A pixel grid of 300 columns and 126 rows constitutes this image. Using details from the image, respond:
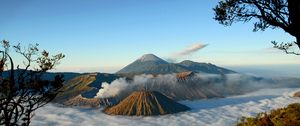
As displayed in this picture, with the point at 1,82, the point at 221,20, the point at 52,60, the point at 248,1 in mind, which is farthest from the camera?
the point at 221,20

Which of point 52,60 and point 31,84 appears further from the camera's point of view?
point 52,60

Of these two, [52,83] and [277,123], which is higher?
[52,83]

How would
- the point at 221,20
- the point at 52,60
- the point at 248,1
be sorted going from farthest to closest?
the point at 221,20, the point at 248,1, the point at 52,60

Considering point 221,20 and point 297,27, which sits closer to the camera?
point 297,27

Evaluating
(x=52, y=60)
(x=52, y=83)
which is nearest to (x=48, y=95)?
(x=52, y=83)

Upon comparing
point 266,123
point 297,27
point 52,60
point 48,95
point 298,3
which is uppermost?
point 298,3

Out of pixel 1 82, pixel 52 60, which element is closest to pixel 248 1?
pixel 52 60

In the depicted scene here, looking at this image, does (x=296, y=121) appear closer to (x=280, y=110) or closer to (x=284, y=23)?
(x=280, y=110)

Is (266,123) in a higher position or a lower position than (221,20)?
lower

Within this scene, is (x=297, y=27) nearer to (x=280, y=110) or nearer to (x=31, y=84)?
(x=280, y=110)
